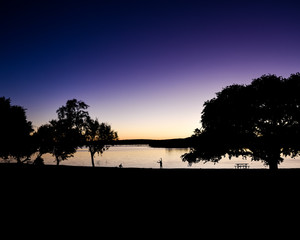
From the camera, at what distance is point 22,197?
4.71 meters

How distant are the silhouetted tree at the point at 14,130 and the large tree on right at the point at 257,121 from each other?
113ft

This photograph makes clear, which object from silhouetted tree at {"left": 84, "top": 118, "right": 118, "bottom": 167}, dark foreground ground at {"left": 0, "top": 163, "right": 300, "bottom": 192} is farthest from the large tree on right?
silhouetted tree at {"left": 84, "top": 118, "right": 118, "bottom": 167}

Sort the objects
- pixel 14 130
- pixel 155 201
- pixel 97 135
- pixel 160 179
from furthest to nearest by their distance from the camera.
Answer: pixel 97 135, pixel 14 130, pixel 160 179, pixel 155 201

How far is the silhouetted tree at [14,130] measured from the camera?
32178 millimetres

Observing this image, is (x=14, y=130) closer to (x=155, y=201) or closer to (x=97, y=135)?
(x=97, y=135)

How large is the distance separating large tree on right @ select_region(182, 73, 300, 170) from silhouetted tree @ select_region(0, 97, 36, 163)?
34.5 metres

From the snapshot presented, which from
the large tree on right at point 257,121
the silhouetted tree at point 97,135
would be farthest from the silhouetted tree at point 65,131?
the large tree on right at point 257,121

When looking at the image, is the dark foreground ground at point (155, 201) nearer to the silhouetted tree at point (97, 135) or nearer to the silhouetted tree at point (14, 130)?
the silhouetted tree at point (14, 130)

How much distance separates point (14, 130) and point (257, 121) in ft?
139

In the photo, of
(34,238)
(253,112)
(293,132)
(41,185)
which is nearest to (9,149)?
(41,185)

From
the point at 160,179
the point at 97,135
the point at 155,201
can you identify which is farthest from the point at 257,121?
the point at 97,135

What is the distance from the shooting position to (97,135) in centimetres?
4847

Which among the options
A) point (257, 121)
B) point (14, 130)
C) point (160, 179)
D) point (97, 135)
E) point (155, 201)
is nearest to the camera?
point (155, 201)

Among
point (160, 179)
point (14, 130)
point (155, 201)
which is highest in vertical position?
point (14, 130)
